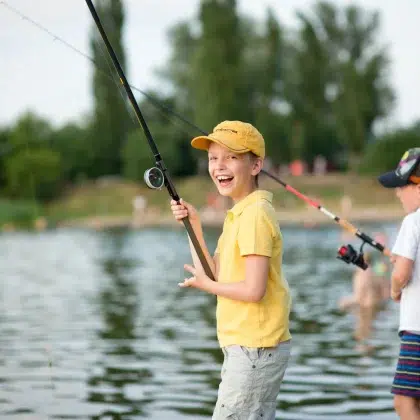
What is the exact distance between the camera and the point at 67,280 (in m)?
21.6

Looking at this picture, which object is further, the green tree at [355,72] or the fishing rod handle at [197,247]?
the green tree at [355,72]

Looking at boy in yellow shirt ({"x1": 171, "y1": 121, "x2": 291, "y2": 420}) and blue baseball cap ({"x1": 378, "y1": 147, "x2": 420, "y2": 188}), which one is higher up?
blue baseball cap ({"x1": 378, "y1": 147, "x2": 420, "y2": 188})

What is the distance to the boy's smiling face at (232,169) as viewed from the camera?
4750 mm

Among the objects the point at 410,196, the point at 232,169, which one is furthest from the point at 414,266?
the point at 232,169

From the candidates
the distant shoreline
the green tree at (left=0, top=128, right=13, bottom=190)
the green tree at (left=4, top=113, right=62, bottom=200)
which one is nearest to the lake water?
the distant shoreline

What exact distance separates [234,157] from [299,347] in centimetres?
670

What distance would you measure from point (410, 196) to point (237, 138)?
1295 mm

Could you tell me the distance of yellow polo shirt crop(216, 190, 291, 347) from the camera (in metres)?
4.60

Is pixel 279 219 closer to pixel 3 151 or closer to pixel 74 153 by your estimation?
pixel 74 153

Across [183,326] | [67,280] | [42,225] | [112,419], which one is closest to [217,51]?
[42,225]

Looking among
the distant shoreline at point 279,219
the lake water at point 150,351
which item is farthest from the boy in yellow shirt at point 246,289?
the distant shoreline at point 279,219

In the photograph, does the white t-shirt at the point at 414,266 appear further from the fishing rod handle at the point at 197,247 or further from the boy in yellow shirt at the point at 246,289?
the fishing rod handle at the point at 197,247

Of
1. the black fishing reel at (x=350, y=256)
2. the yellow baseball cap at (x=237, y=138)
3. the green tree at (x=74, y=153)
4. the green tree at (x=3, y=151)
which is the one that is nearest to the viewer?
the yellow baseball cap at (x=237, y=138)

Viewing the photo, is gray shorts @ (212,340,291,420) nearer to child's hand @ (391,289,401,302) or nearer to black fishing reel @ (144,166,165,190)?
black fishing reel @ (144,166,165,190)
